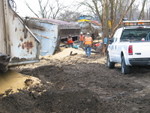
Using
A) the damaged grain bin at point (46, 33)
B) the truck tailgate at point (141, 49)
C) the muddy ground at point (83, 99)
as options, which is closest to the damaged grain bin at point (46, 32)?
the damaged grain bin at point (46, 33)

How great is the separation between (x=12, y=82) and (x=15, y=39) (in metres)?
1.22

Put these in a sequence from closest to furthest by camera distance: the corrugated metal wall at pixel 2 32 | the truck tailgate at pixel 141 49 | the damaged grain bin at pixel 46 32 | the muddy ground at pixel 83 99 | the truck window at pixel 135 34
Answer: the muddy ground at pixel 83 99 → the corrugated metal wall at pixel 2 32 → the truck tailgate at pixel 141 49 → the truck window at pixel 135 34 → the damaged grain bin at pixel 46 32

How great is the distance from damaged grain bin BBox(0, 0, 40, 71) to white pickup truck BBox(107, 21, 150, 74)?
3971 mm

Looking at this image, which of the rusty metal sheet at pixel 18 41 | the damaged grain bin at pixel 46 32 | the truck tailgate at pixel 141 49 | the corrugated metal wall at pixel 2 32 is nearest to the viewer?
the corrugated metal wall at pixel 2 32

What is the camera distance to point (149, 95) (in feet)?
23.8

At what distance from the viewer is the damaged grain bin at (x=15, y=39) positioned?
7.23 metres

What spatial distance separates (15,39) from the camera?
7.52m

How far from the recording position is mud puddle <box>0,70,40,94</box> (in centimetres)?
737

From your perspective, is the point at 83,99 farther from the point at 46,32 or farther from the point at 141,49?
the point at 46,32

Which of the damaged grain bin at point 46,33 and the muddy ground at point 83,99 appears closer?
the muddy ground at point 83,99

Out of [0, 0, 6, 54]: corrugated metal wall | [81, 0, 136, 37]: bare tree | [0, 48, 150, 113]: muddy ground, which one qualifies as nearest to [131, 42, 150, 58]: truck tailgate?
[0, 48, 150, 113]: muddy ground

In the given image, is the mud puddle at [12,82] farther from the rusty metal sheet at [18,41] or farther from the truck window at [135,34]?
the truck window at [135,34]

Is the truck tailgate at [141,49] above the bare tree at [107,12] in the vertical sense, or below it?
below

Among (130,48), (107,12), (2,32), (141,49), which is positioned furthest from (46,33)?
(2,32)
